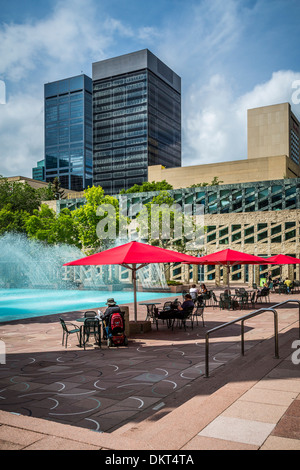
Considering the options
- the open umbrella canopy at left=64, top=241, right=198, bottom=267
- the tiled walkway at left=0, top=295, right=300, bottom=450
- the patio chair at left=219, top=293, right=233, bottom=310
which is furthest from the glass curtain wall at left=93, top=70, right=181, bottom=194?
the tiled walkway at left=0, top=295, right=300, bottom=450

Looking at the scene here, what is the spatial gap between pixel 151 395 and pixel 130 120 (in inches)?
5767

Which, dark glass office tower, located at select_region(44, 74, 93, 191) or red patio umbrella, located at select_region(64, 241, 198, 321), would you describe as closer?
red patio umbrella, located at select_region(64, 241, 198, 321)

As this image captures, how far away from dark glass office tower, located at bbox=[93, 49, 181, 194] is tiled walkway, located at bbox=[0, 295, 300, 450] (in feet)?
A: 444

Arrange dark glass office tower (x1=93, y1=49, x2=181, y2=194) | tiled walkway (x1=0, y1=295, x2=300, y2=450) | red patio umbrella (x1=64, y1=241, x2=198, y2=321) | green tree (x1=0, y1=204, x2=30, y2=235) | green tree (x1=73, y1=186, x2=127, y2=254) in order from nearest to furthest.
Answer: tiled walkway (x1=0, y1=295, x2=300, y2=450), red patio umbrella (x1=64, y1=241, x2=198, y2=321), green tree (x1=73, y1=186, x2=127, y2=254), green tree (x1=0, y1=204, x2=30, y2=235), dark glass office tower (x1=93, y1=49, x2=181, y2=194)

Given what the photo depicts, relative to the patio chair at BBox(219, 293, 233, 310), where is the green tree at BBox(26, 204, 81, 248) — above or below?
A: above

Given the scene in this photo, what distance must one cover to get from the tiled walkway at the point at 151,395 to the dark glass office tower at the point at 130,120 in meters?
135

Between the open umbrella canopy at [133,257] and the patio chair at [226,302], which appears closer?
the open umbrella canopy at [133,257]

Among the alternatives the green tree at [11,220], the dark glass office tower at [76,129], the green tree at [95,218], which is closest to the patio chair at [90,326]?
the green tree at [95,218]

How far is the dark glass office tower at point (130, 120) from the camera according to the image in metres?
145

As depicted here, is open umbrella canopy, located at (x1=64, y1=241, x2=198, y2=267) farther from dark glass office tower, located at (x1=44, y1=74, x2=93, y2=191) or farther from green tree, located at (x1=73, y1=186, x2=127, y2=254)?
dark glass office tower, located at (x1=44, y1=74, x2=93, y2=191)

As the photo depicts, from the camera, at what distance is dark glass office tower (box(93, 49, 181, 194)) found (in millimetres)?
145375

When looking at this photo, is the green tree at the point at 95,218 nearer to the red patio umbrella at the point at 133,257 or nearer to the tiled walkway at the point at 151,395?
the red patio umbrella at the point at 133,257

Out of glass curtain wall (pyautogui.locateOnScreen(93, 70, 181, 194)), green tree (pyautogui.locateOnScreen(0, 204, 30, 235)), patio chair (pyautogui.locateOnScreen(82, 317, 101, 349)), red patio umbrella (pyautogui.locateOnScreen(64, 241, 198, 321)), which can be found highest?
glass curtain wall (pyautogui.locateOnScreen(93, 70, 181, 194))
